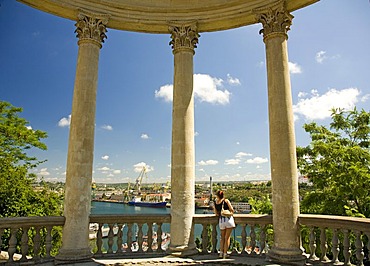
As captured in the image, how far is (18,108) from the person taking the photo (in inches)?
2635

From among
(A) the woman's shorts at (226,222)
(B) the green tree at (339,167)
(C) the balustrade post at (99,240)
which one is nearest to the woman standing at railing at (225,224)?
(A) the woman's shorts at (226,222)

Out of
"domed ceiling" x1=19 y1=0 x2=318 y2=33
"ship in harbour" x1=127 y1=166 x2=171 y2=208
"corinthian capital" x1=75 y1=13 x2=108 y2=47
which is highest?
"domed ceiling" x1=19 y1=0 x2=318 y2=33

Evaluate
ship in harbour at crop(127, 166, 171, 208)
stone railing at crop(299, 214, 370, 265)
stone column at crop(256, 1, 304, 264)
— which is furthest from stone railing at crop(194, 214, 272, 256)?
ship in harbour at crop(127, 166, 171, 208)

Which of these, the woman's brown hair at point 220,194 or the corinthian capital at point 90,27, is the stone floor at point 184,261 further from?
the corinthian capital at point 90,27

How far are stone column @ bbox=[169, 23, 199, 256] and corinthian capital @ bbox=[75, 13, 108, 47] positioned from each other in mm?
7434

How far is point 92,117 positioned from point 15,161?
1862 inches

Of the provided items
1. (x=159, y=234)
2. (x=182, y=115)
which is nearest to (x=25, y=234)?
(x=159, y=234)

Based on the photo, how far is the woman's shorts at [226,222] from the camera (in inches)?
955

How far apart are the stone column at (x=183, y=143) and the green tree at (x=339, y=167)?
31087mm

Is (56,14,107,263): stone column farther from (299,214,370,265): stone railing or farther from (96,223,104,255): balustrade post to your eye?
(299,214,370,265): stone railing

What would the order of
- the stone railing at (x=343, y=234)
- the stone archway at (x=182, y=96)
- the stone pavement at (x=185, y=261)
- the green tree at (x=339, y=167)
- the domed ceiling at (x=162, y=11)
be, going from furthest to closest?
the green tree at (x=339, y=167), the domed ceiling at (x=162, y=11), the stone archway at (x=182, y=96), the stone pavement at (x=185, y=261), the stone railing at (x=343, y=234)

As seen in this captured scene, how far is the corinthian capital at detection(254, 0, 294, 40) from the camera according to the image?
2705 centimetres

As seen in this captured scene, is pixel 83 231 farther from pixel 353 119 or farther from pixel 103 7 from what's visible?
pixel 353 119

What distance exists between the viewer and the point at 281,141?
81.3ft
